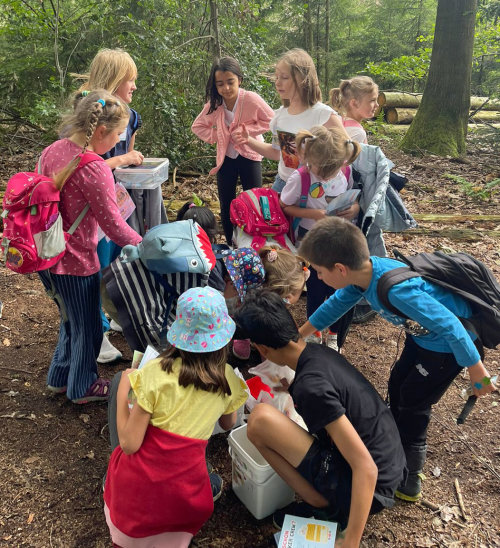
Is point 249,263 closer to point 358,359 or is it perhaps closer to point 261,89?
point 358,359

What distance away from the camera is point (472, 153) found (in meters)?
8.96

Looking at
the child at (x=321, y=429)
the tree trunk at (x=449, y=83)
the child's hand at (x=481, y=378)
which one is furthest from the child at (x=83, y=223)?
the tree trunk at (x=449, y=83)

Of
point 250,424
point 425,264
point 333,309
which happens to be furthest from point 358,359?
point 250,424

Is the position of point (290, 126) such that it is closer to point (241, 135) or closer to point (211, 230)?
point (241, 135)

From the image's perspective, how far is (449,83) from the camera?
28.2 ft

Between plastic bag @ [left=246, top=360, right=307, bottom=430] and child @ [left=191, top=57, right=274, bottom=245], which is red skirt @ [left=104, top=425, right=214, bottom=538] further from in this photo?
child @ [left=191, top=57, right=274, bottom=245]

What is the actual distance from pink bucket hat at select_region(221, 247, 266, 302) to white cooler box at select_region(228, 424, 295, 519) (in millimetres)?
961

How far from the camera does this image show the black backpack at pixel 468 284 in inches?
82.7

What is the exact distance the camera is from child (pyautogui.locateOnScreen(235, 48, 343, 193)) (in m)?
3.47

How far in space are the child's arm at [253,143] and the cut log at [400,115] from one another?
9360 millimetres

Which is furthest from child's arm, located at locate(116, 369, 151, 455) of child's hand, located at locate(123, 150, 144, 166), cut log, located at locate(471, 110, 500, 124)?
cut log, located at locate(471, 110, 500, 124)

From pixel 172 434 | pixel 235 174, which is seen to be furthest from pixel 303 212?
pixel 172 434

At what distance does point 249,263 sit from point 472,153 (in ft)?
25.6

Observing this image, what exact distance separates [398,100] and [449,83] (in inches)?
149
